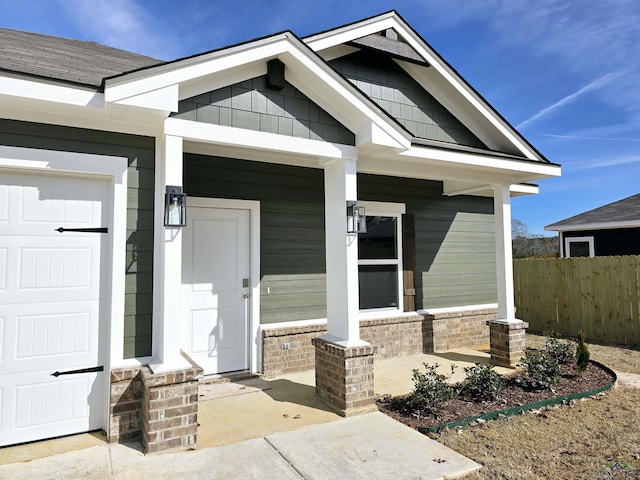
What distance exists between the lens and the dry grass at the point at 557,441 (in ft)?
10.0

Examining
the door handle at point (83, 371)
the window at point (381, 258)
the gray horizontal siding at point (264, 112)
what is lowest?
the door handle at point (83, 371)

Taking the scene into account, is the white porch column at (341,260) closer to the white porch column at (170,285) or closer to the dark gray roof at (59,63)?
the white porch column at (170,285)

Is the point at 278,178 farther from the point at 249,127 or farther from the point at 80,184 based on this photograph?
the point at 80,184

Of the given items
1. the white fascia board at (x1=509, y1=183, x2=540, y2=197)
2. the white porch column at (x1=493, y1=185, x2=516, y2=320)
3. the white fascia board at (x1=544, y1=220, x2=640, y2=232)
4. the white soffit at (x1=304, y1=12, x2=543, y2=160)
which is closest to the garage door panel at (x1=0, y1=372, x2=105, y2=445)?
the white soffit at (x1=304, y1=12, x2=543, y2=160)

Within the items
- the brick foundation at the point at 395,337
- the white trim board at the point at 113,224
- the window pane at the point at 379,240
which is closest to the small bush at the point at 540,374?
the brick foundation at the point at 395,337

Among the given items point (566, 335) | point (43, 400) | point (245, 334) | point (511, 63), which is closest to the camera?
point (43, 400)

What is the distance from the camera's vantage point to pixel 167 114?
136 inches

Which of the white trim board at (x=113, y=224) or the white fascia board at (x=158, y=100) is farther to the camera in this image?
the white trim board at (x=113, y=224)

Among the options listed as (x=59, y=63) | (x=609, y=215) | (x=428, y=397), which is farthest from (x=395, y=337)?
(x=609, y=215)

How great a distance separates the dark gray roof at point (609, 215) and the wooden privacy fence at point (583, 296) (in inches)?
151

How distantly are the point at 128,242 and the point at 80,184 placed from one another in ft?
2.23

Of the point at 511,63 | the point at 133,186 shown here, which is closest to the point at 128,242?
the point at 133,186

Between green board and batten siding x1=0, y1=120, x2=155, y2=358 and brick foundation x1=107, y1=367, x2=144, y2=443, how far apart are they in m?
0.21

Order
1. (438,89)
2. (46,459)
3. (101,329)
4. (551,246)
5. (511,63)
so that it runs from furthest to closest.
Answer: (551,246)
(511,63)
(438,89)
(101,329)
(46,459)
